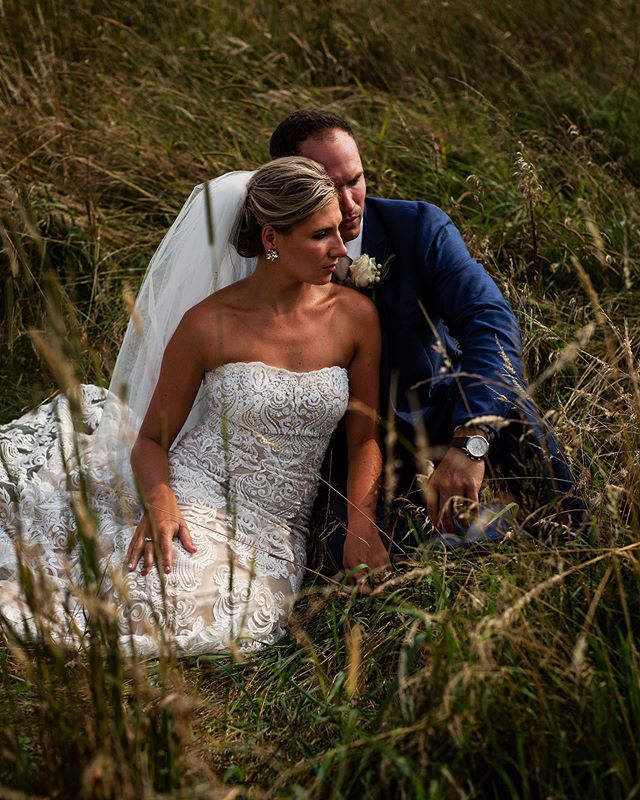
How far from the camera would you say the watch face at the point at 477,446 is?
10.7 ft

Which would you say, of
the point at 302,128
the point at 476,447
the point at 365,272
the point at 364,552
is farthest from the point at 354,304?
the point at 364,552

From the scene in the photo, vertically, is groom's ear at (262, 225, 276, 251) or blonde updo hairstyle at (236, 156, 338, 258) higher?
blonde updo hairstyle at (236, 156, 338, 258)

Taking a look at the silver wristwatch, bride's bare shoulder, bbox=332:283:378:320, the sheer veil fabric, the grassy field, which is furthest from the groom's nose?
the silver wristwatch

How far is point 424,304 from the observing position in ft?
12.7

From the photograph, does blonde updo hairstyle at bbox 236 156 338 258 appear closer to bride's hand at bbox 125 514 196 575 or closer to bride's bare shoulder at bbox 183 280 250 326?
bride's bare shoulder at bbox 183 280 250 326

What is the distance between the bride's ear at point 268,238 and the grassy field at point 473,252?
75 cm

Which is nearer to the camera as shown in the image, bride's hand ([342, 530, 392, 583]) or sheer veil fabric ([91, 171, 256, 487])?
bride's hand ([342, 530, 392, 583])

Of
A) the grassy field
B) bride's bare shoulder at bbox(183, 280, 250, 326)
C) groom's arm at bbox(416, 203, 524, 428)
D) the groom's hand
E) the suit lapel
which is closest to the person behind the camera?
the grassy field

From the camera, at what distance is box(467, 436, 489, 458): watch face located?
128 inches

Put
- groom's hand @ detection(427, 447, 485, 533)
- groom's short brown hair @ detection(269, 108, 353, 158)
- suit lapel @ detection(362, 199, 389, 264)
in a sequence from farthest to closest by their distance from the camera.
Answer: suit lapel @ detection(362, 199, 389, 264)
groom's short brown hair @ detection(269, 108, 353, 158)
groom's hand @ detection(427, 447, 485, 533)

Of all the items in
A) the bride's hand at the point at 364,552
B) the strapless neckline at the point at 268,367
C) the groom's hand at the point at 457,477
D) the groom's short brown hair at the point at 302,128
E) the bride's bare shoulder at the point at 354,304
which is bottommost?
the bride's hand at the point at 364,552

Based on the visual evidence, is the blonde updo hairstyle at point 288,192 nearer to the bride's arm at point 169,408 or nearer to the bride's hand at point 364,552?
the bride's arm at point 169,408

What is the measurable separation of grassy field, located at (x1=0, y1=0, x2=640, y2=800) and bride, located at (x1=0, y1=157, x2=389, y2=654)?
28 centimetres

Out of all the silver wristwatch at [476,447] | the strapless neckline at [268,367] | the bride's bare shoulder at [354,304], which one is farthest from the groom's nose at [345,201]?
the silver wristwatch at [476,447]
